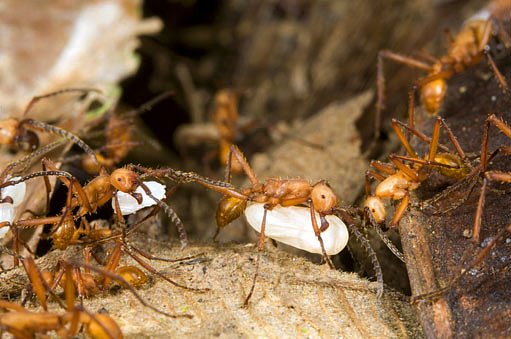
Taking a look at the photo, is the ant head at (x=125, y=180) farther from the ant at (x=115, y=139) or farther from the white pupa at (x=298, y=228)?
the ant at (x=115, y=139)

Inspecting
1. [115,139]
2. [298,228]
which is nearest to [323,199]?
[298,228]

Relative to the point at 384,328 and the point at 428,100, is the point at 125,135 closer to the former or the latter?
the point at 428,100

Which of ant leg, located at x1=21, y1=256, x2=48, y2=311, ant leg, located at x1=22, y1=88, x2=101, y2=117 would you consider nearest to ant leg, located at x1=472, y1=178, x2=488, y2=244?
ant leg, located at x1=21, y1=256, x2=48, y2=311

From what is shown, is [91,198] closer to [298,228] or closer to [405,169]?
[298,228]

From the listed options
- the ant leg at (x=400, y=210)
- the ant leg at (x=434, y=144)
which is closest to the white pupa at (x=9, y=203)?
the ant leg at (x=400, y=210)

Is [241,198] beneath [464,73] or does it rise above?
Answer: beneath

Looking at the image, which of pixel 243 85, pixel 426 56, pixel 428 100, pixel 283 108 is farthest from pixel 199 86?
pixel 428 100
